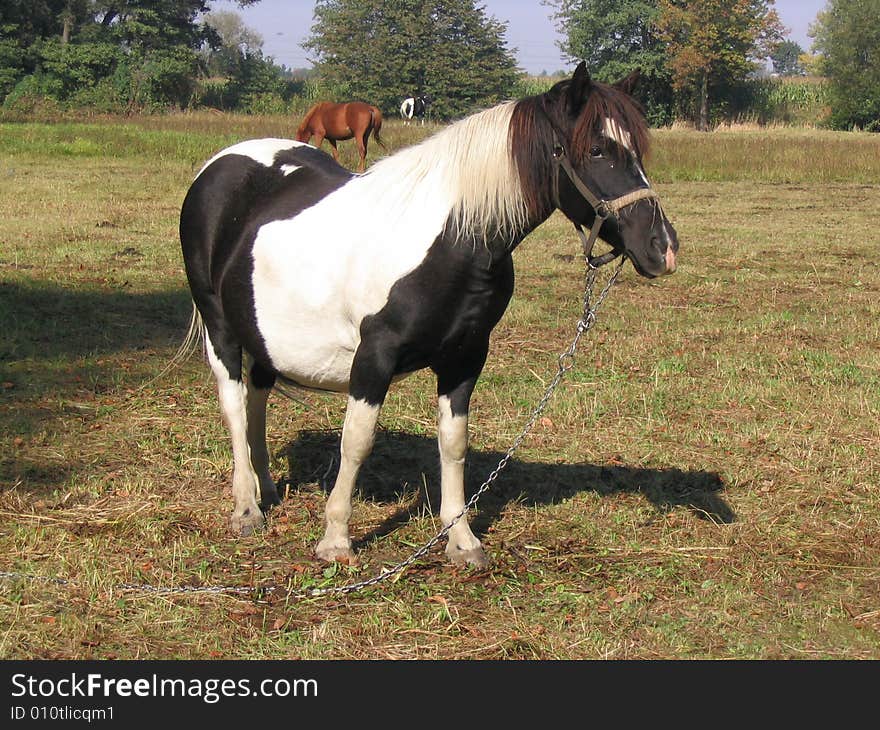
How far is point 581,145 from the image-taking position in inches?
151

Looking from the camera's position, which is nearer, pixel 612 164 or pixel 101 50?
pixel 612 164

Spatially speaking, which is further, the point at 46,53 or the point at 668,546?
the point at 46,53

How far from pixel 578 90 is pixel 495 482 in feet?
8.21

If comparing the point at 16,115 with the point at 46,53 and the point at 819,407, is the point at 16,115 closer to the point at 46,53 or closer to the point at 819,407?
the point at 46,53

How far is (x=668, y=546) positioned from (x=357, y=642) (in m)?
1.72

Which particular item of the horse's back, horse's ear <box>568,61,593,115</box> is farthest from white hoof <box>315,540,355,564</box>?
horse's ear <box>568,61,593,115</box>

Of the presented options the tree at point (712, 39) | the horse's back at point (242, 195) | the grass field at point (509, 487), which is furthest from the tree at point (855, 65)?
the horse's back at point (242, 195)

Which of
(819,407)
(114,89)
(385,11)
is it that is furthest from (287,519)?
(385,11)

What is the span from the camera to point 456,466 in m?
4.67

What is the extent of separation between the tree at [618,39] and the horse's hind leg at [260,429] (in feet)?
178

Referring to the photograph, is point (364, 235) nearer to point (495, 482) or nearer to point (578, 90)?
point (578, 90)

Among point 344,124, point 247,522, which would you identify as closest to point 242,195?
point 247,522

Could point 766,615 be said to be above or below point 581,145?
below

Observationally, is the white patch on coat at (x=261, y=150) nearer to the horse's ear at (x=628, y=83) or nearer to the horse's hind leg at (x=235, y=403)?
the horse's hind leg at (x=235, y=403)
